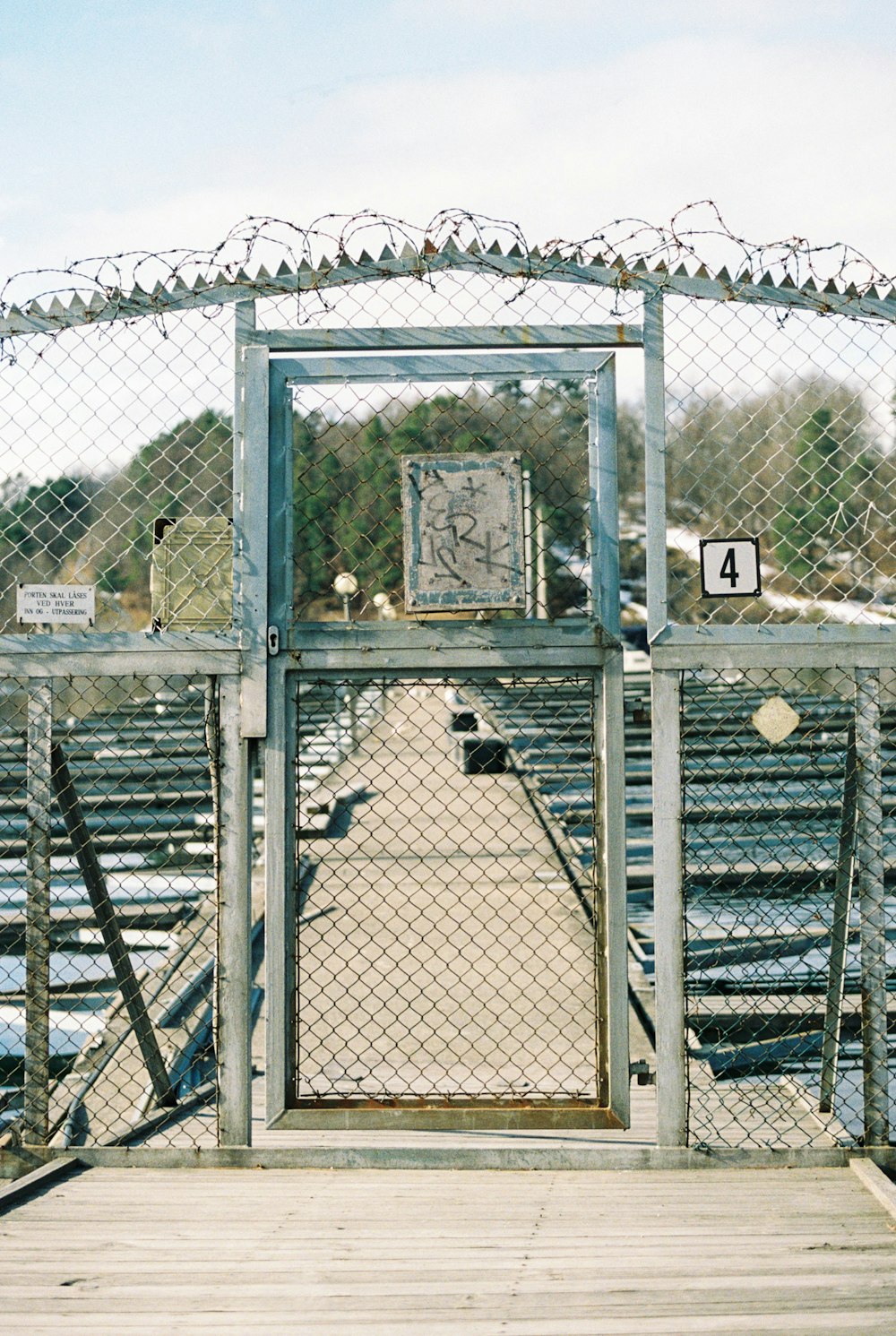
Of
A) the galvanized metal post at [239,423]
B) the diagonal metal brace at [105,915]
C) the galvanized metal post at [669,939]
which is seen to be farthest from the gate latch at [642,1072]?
the galvanized metal post at [239,423]

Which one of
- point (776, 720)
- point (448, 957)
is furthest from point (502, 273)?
point (448, 957)

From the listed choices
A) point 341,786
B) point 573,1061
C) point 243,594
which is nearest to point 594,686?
point 243,594

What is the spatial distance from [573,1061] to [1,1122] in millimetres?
2779

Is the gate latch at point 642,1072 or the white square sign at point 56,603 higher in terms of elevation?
the white square sign at point 56,603

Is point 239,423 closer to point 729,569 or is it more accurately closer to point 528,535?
point 528,535

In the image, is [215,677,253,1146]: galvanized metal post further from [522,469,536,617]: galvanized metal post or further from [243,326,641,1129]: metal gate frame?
[522,469,536,617]: galvanized metal post

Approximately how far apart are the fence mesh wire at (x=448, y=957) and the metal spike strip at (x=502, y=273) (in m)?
1.22

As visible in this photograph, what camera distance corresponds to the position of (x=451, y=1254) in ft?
9.55

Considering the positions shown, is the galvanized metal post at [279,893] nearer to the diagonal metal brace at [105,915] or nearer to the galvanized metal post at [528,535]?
the diagonal metal brace at [105,915]

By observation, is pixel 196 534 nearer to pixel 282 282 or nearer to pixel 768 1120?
pixel 282 282

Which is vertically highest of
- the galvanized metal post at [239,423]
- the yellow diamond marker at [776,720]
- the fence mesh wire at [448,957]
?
the galvanized metal post at [239,423]

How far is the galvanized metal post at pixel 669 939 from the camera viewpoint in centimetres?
349

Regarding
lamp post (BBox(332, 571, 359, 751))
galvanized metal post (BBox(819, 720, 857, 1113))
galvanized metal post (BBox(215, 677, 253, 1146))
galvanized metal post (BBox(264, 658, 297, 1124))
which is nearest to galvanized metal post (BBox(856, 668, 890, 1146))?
galvanized metal post (BBox(819, 720, 857, 1113))

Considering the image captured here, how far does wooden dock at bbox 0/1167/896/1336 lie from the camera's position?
8.59ft
